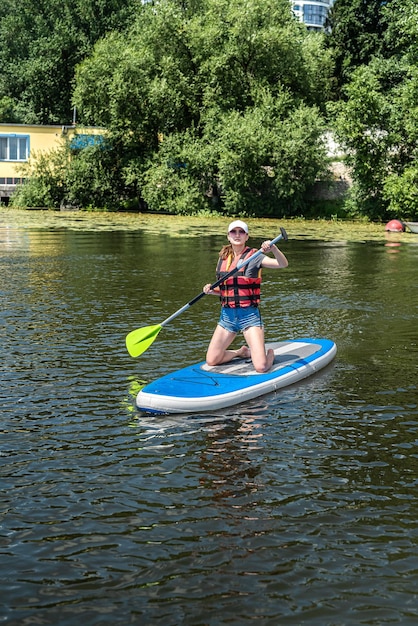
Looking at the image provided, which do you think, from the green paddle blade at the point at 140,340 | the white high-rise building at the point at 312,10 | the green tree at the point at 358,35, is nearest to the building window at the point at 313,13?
the white high-rise building at the point at 312,10

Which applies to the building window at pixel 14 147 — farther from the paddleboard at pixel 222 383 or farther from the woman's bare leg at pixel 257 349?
the woman's bare leg at pixel 257 349

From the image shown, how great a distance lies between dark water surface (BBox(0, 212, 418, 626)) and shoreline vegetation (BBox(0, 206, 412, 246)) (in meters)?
16.5

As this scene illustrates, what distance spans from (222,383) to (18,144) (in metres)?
40.1


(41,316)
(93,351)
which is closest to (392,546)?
(93,351)

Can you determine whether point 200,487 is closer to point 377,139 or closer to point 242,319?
point 242,319

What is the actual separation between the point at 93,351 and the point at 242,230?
2.85m

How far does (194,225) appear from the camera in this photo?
Result: 3234cm

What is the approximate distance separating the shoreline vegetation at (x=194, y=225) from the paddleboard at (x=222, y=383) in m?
17.3

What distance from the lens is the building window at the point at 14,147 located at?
1763 inches

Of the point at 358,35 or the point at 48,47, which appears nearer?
the point at 358,35

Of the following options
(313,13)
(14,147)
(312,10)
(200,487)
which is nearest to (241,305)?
(200,487)

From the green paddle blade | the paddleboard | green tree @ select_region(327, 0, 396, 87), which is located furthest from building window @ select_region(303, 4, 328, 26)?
the paddleboard

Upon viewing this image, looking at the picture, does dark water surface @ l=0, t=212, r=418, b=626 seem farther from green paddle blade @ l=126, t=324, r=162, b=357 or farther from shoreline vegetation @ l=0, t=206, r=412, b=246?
shoreline vegetation @ l=0, t=206, r=412, b=246

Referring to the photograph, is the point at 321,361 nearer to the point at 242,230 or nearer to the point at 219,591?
the point at 242,230
